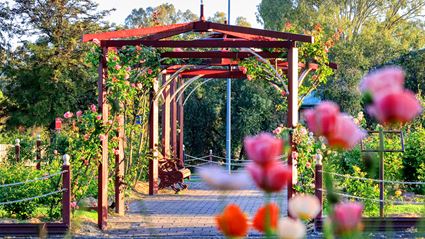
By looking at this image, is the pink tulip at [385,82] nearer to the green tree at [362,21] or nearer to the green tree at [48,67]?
the green tree at [48,67]

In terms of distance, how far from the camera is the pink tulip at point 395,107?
1.04 m

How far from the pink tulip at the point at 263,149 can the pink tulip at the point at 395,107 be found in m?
0.16

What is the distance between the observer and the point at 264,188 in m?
1.08

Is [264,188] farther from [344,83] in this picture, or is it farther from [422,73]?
[344,83]

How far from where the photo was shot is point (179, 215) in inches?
435

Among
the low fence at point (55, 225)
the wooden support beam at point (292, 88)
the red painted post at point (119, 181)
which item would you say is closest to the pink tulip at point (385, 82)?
the low fence at point (55, 225)

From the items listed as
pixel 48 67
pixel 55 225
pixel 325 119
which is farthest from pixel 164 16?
pixel 325 119

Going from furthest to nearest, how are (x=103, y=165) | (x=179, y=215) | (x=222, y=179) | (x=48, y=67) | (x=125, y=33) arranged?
(x=48, y=67) < (x=179, y=215) < (x=125, y=33) < (x=103, y=165) < (x=222, y=179)

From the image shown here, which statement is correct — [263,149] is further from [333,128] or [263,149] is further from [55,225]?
[55,225]

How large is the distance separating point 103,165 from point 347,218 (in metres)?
9.11

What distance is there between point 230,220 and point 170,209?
10.9 metres

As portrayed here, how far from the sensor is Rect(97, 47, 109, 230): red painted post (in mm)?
9712

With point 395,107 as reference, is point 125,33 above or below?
above

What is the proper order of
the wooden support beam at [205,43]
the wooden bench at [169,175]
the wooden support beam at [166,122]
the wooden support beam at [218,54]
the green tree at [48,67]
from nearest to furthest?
the wooden support beam at [205,43] → the wooden support beam at [218,54] → the wooden bench at [169,175] → the wooden support beam at [166,122] → the green tree at [48,67]
